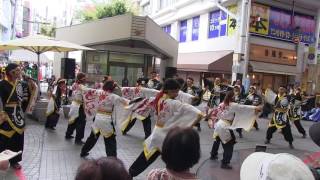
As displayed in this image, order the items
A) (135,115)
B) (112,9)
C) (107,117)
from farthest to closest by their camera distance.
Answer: (112,9), (135,115), (107,117)

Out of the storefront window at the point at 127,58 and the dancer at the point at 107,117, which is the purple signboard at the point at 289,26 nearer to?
the storefront window at the point at 127,58

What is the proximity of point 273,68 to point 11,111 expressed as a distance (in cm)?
2221

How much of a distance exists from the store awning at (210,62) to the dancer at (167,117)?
19.7 m

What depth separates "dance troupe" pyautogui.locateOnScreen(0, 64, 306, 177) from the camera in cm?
610

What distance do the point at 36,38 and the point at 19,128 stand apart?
6842 millimetres

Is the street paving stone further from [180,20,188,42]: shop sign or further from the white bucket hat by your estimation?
[180,20,188,42]: shop sign

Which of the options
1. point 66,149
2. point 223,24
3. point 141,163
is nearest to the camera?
point 141,163

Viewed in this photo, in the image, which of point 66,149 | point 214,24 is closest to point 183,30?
point 214,24

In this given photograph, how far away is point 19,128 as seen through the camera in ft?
22.5

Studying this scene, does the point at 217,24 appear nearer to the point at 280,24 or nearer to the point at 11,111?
the point at 280,24

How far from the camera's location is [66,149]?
9.24m

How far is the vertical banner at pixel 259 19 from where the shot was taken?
25328 mm

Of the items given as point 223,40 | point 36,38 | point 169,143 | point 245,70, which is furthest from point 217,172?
point 223,40

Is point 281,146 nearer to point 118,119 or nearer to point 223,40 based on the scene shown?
point 118,119
